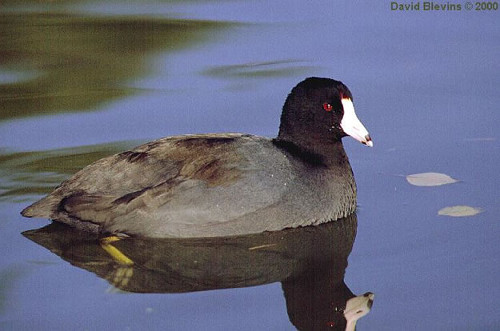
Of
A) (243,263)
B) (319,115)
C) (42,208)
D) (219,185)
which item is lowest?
(243,263)

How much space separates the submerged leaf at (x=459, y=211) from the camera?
715cm

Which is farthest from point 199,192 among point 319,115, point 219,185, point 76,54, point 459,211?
point 76,54

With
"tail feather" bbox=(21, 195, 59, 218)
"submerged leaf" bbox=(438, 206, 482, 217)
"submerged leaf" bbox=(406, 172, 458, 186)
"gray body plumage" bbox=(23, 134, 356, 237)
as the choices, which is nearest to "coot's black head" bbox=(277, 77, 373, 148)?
"gray body plumage" bbox=(23, 134, 356, 237)

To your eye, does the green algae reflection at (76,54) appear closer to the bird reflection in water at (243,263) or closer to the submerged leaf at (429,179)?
the bird reflection in water at (243,263)

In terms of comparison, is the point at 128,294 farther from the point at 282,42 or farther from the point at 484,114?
the point at 282,42

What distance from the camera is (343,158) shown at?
7566mm

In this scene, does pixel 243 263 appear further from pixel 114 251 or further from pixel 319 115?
pixel 319 115

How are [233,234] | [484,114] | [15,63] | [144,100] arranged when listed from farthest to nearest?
[15,63] < [144,100] < [484,114] < [233,234]

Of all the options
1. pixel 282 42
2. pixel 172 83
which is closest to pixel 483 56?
pixel 282 42

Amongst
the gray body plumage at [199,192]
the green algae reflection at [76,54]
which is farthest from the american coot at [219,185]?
the green algae reflection at [76,54]

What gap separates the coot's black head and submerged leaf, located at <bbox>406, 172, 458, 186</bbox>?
1.86 feet

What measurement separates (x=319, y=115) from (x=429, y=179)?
969 millimetres

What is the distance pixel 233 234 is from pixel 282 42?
413 cm

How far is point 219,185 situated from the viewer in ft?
22.9
